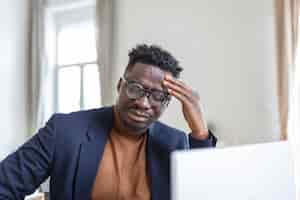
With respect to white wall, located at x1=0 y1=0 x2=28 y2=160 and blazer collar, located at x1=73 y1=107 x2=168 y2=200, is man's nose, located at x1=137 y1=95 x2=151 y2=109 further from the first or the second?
white wall, located at x1=0 y1=0 x2=28 y2=160

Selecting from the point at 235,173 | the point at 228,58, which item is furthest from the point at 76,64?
the point at 235,173

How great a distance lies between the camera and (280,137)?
2.55m

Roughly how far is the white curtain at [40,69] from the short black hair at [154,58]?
280 cm

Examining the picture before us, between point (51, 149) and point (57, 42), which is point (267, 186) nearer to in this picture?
point (51, 149)

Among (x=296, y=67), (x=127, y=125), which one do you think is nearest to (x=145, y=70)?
(x=127, y=125)

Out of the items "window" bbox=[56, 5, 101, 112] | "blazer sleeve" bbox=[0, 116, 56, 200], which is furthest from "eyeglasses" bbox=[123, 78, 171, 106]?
"window" bbox=[56, 5, 101, 112]

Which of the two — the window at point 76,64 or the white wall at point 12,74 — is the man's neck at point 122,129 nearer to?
the window at point 76,64

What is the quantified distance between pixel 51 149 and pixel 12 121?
294 cm

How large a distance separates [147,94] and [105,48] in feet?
7.69

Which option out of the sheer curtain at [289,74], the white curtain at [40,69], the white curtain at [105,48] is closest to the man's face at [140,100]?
the sheer curtain at [289,74]

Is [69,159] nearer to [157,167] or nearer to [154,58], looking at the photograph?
[157,167]

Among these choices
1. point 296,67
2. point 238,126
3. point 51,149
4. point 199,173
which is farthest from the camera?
point 238,126

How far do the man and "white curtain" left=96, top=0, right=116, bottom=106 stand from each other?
2107mm

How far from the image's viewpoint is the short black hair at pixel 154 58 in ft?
3.75
